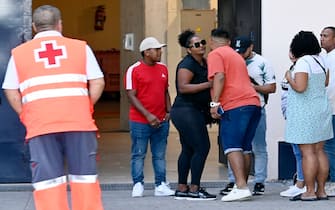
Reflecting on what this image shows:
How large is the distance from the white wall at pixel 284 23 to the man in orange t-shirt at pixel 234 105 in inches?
49.7

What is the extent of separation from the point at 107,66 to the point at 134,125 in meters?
14.9

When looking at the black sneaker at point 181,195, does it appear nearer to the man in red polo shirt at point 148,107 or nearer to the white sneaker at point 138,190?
the man in red polo shirt at point 148,107

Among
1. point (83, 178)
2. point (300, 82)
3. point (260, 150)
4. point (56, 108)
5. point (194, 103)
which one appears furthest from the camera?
point (260, 150)

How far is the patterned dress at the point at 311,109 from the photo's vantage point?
798 cm

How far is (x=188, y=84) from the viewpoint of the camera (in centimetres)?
813

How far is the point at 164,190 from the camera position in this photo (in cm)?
857

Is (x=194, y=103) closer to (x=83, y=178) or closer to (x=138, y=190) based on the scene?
(x=138, y=190)

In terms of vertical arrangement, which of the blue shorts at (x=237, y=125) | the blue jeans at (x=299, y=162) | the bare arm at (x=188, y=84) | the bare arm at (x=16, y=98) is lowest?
the blue jeans at (x=299, y=162)

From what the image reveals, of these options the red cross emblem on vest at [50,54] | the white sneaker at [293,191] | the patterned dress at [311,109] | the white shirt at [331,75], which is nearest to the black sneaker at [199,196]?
the white sneaker at [293,191]

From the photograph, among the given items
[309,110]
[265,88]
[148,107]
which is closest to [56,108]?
[148,107]

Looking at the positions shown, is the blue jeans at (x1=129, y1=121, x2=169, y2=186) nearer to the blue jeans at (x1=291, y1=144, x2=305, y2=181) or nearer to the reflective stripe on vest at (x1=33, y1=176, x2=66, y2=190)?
the blue jeans at (x1=291, y1=144, x2=305, y2=181)

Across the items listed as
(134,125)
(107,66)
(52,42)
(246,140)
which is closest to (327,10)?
(246,140)

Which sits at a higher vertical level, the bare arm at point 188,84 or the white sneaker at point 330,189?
the bare arm at point 188,84

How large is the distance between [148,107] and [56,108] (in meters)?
2.79
